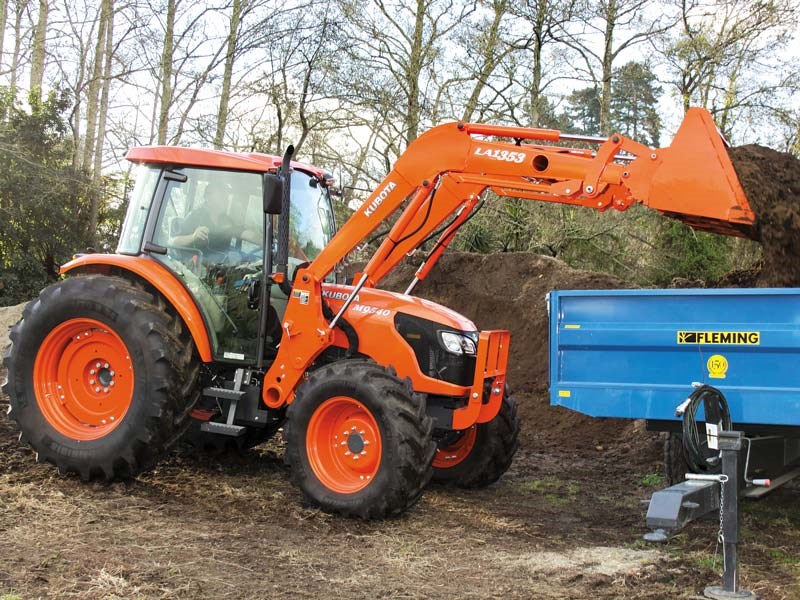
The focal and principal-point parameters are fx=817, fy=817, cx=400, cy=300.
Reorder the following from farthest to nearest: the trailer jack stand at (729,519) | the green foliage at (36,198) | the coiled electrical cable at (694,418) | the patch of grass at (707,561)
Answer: the green foliage at (36,198) < the patch of grass at (707,561) < the coiled electrical cable at (694,418) < the trailer jack stand at (729,519)

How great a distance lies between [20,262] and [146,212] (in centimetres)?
1445

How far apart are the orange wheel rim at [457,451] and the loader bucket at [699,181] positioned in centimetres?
256

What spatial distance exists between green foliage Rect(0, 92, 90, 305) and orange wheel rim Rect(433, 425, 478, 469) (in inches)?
593

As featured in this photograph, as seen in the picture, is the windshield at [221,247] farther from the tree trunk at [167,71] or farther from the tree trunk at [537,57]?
the tree trunk at [167,71]

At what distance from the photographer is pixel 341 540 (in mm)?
4918

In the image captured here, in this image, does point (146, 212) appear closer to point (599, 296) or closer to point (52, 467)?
point (52, 467)

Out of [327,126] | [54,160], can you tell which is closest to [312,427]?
[327,126]

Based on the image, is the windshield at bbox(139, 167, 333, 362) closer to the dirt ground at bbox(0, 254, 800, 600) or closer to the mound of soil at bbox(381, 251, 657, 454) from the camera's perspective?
the dirt ground at bbox(0, 254, 800, 600)

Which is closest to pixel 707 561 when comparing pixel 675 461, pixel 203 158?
pixel 675 461

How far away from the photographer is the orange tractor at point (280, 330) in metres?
5.39

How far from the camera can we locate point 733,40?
18.5m

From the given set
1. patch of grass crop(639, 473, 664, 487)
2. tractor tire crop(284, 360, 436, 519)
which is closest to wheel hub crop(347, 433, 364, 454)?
tractor tire crop(284, 360, 436, 519)

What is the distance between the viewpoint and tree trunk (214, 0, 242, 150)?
18.3m

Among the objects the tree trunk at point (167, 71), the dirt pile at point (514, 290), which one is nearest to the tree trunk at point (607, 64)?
the dirt pile at point (514, 290)
